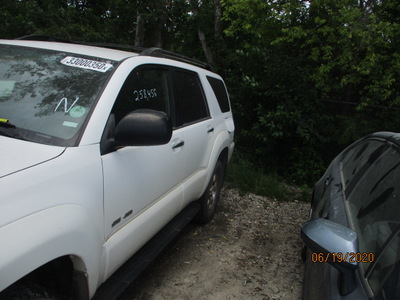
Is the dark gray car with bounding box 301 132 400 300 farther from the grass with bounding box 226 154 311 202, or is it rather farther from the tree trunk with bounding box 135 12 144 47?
the tree trunk with bounding box 135 12 144 47

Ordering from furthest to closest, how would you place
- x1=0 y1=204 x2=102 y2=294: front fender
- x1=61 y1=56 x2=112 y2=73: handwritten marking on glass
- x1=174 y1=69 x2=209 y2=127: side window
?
x1=174 y1=69 x2=209 y2=127: side window, x1=61 y1=56 x2=112 y2=73: handwritten marking on glass, x1=0 y1=204 x2=102 y2=294: front fender

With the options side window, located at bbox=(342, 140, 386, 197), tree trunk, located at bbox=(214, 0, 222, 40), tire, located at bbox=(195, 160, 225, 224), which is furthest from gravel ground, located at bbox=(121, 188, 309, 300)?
tree trunk, located at bbox=(214, 0, 222, 40)

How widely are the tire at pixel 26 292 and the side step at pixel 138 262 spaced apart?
451 millimetres

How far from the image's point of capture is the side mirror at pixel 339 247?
1.52 metres

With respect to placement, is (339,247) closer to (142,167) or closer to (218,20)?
(142,167)

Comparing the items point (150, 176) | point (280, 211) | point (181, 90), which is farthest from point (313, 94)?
point (150, 176)

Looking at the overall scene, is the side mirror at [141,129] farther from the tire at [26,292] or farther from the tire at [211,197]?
the tire at [211,197]

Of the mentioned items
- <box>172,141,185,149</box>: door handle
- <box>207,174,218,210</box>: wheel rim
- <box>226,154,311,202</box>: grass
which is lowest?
<box>226,154,311,202</box>: grass

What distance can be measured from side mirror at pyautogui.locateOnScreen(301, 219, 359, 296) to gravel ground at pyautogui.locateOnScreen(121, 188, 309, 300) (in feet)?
5.11

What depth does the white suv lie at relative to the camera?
1.47m

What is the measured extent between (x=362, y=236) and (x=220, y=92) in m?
3.05

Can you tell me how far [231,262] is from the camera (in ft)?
11.4

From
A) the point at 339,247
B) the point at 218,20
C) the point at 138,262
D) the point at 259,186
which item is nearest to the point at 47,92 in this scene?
the point at 138,262

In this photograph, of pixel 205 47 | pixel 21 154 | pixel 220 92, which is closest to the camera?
pixel 21 154
